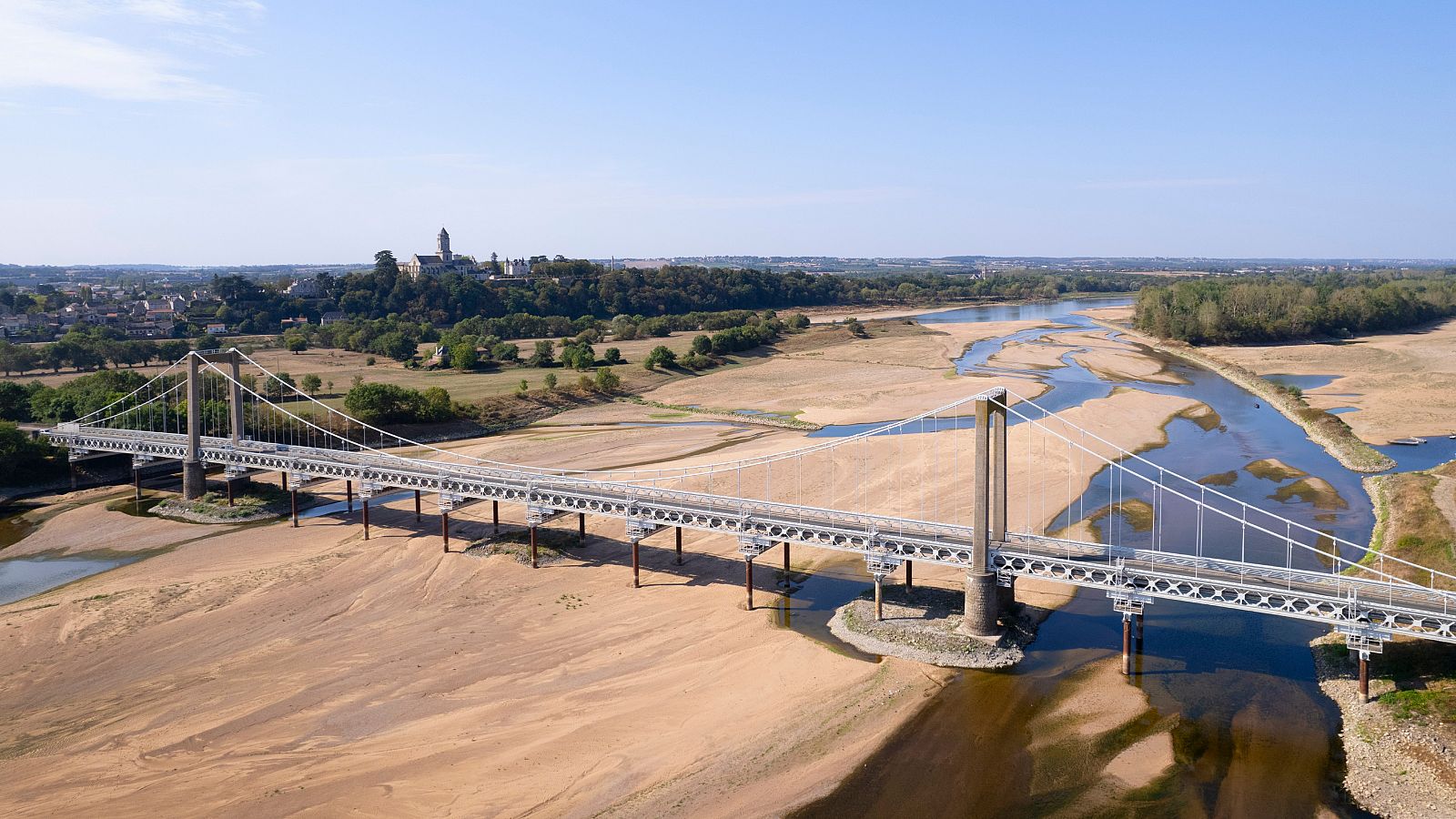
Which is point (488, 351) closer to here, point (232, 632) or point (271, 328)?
point (271, 328)

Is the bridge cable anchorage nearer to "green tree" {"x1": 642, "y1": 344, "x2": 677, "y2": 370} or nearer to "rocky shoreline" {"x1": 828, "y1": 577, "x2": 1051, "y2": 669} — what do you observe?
"rocky shoreline" {"x1": 828, "y1": 577, "x2": 1051, "y2": 669}

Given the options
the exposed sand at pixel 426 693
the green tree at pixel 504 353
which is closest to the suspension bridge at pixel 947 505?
the exposed sand at pixel 426 693

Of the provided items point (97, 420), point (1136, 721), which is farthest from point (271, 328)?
point (1136, 721)

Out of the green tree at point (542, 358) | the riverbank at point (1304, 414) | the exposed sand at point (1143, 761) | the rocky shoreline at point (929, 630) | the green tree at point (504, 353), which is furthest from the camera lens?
the green tree at point (504, 353)

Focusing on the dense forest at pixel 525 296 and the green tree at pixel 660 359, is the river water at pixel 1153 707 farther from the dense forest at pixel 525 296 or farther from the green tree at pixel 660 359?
the dense forest at pixel 525 296

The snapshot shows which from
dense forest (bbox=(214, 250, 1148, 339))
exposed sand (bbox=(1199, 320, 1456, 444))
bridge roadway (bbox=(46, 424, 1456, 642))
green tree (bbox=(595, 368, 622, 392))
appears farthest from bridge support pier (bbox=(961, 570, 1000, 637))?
dense forest (bbox=(214, 250, 1148, 339))

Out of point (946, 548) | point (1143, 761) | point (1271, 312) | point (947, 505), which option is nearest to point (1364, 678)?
point (1143, 761)
